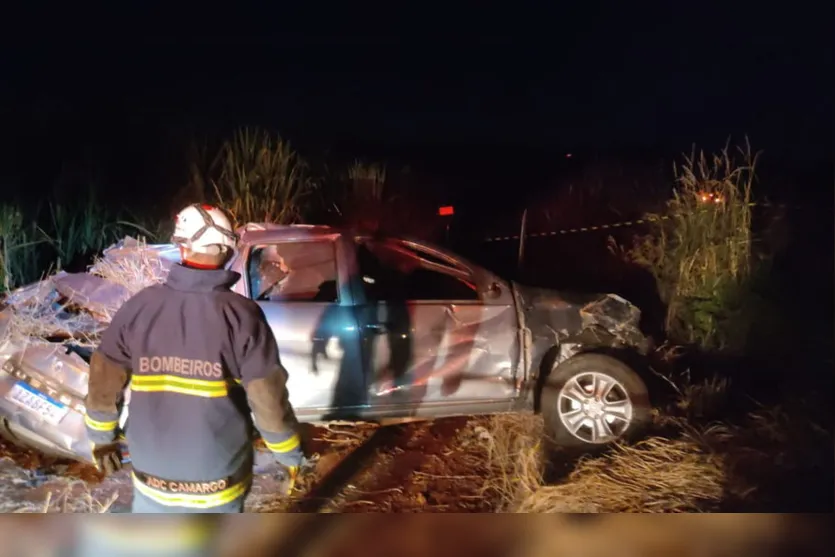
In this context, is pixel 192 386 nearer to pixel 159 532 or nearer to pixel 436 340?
pixel 159 532

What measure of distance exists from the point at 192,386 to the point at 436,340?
7.58 feet

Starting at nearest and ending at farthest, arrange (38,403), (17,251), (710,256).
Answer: (38,403) < (17,251) < (710,256)

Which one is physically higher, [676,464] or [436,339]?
[436,339]

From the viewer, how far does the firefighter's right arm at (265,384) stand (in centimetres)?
295

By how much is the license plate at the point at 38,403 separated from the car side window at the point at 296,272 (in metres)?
1.33

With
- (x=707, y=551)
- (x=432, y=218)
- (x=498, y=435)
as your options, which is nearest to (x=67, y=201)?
(x=432, y=218)

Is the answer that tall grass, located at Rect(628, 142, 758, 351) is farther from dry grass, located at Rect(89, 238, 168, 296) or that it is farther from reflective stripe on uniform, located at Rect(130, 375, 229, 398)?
reflective stripe on uniform, located at Rect(130, 375, 229, 398)

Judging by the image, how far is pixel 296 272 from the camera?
17.7 ft

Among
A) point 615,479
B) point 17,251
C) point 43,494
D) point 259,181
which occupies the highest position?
point 259,181

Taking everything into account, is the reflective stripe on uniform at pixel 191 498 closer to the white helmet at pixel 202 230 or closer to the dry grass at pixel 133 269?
the white helmet at pixel 202 230

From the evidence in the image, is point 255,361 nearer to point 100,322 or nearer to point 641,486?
point 100,322

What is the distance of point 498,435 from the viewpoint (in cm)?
521

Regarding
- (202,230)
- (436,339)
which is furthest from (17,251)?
(202,230)

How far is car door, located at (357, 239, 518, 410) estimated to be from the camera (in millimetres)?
4980
